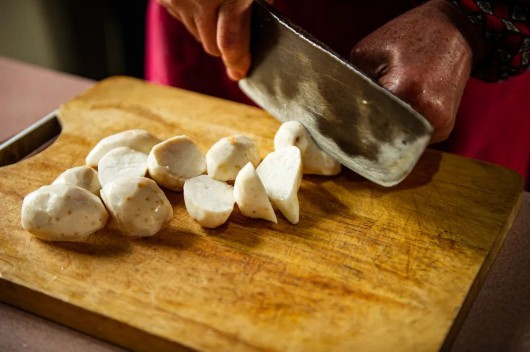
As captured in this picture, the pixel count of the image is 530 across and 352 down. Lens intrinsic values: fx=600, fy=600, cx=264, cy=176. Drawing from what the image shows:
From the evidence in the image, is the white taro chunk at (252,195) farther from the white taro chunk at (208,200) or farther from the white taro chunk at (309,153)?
the white taro chunk at (309,153)

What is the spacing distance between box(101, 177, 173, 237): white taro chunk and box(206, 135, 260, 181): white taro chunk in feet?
0.59

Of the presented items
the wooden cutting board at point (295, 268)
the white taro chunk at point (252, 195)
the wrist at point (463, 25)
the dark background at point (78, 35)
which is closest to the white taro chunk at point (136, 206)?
the wooden cutting board at point (295, 268)

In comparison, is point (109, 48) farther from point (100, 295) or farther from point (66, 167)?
point (100, 295)

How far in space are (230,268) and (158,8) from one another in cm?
119

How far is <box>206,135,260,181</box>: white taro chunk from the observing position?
1462 mm

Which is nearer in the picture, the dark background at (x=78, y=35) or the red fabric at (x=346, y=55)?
the red fabric at (x=346, y=55)

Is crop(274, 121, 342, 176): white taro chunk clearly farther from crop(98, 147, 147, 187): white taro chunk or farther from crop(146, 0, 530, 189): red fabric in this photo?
crop(146, 0, 530, 189): red fabric

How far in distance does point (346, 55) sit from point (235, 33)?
55cm

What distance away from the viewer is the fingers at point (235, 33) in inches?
59.8

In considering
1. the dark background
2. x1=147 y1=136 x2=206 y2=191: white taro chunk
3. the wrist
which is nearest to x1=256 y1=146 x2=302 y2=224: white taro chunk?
x1=147 y1=136 x2=206 y2=191: white taro chunk

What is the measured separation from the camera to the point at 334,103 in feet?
4.68

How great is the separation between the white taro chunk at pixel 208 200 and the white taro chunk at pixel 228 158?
0.03 metres

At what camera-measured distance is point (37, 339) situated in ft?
3.83

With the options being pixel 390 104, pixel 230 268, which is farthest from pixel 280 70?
pixel 230 268
